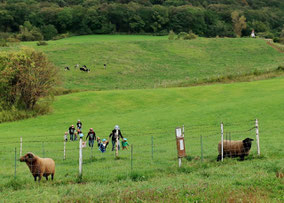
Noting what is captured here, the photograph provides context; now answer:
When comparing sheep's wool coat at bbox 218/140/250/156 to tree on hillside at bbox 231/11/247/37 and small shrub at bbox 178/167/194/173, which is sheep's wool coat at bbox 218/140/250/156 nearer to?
small shrub at bbox 178/167/194/173

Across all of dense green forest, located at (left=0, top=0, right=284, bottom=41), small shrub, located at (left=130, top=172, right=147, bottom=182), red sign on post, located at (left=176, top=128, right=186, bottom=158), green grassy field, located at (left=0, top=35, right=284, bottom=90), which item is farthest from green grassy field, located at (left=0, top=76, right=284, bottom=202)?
dense green forest, located at (left=0, top=0, right=284, bottom=41)

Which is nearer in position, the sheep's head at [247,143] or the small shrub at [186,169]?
the small shrub at [186,169]

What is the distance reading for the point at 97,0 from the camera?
18025 centimetres

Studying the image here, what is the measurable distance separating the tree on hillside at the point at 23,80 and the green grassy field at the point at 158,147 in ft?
13.1

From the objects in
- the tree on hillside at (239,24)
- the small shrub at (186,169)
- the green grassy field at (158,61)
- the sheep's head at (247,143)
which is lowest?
the small shrub at (186,169)

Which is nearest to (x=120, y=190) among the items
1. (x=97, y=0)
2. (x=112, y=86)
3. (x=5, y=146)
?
(x=5, y=146)

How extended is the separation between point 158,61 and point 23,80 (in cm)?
5118

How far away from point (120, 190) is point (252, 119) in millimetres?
26571

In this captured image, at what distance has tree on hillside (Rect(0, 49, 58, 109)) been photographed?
51.2 m

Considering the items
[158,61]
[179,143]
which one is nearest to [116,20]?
[158,61]

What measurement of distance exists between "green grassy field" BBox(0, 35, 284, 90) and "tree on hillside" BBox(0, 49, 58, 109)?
16.3 m

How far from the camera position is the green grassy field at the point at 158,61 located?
254ft

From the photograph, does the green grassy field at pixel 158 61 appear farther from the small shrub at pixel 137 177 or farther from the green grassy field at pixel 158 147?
the small shrub at pixel 137 177

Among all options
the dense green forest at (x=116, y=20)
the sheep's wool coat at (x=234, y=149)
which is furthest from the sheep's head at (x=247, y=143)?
the dense green forest at (x=116, y=20)
